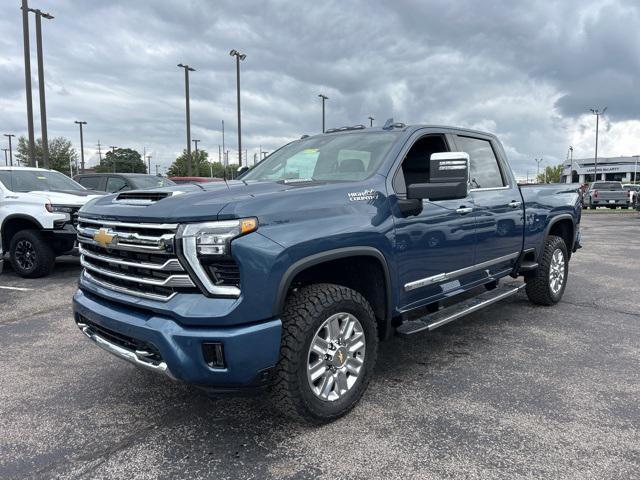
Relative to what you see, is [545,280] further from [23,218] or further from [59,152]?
[59,152]

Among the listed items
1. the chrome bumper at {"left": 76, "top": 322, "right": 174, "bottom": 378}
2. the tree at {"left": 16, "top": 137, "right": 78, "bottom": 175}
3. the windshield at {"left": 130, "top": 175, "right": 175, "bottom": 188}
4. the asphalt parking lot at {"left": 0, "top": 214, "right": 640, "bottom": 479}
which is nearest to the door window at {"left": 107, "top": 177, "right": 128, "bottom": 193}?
the windshield at {"left": 130, "top": 175, "right": 175, "bottom": 188}

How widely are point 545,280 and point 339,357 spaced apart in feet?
11.6

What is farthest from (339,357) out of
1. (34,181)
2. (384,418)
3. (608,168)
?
(608,168)

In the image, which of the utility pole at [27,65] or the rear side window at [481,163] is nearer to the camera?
the rear side window at [481,163]

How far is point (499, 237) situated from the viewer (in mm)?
4613

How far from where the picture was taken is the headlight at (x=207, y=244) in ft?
8.38

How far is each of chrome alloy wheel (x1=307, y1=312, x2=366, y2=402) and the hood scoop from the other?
3.93 ft

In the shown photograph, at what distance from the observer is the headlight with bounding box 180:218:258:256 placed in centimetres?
255

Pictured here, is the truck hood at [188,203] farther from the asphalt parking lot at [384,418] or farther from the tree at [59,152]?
the tree at [59,152]

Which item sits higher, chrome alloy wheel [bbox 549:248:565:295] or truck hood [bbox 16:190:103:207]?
truck hood [bbox 16:190:103:207]

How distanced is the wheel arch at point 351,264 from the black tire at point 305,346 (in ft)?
0.35

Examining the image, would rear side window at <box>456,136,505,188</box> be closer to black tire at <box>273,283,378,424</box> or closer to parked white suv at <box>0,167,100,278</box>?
black tire at <box>273,283,378,424</box>

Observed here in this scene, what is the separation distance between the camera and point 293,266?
2.71 m

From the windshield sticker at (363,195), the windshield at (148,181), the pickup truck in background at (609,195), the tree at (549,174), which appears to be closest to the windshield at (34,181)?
the windshield at (148,181)
